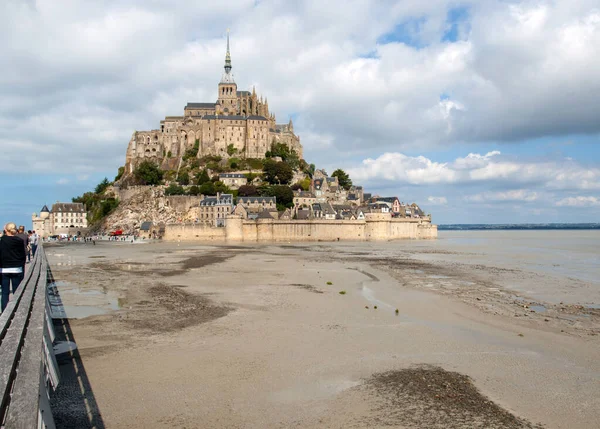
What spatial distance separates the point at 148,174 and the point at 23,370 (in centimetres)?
8277

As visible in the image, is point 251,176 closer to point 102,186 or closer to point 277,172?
point 277,172

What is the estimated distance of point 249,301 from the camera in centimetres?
1608

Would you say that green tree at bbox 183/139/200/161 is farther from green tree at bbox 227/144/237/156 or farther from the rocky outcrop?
the rocky outcrop

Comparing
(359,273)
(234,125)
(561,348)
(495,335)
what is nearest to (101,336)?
(495,335)

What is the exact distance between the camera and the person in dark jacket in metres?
9.21

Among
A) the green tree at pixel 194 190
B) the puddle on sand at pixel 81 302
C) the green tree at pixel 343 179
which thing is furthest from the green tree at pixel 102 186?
the puddle on sand at pixel 81 302

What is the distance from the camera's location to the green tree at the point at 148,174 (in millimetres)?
82625

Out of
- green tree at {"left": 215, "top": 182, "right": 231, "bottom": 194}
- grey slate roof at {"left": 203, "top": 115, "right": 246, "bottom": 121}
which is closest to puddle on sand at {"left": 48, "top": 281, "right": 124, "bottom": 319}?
green tree at {"left": 215, "top": 182, "right": 231, "bottom": 194}

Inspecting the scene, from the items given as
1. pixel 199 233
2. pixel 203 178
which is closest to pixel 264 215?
pixel 199 233

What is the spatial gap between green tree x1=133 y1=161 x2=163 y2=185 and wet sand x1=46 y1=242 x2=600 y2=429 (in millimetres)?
66975

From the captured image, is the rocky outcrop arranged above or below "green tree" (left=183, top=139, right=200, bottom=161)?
below

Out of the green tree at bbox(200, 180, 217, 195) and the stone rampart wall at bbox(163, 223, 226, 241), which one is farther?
the green tree at bbox(200, 180, 217, 195)

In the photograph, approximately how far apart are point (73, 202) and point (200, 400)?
91.0 meters

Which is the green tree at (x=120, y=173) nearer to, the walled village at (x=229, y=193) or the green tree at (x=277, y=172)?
the walled village at (x=229, y=193)
